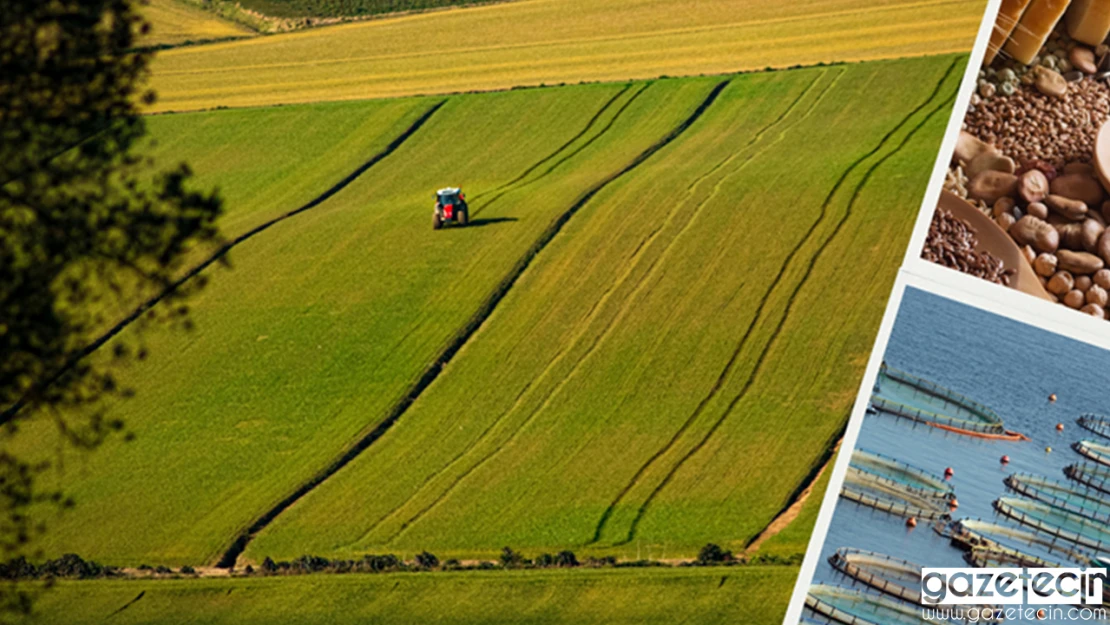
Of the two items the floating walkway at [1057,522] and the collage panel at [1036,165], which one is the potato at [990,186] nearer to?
the collage panel at [1036,165]

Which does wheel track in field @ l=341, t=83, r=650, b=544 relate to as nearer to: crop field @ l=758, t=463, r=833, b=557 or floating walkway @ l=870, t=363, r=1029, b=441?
crop field @ l=758, t=463, r=833, b=557

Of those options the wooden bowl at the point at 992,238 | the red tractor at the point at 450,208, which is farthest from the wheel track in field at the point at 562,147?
the wooden bowl at the point at 992,238

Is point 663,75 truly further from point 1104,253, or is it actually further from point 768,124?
point 1104,253

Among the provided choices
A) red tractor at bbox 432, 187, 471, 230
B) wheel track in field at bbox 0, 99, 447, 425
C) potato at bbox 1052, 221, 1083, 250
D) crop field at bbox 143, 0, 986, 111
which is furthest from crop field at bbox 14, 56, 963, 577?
potato at bbox 1052, 221, 1083, 250

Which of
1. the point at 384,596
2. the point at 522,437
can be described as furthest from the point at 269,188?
the point at 384,596

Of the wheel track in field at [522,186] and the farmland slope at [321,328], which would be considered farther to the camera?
the farmland slope at [321,328]

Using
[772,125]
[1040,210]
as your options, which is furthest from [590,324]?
[1040,210]

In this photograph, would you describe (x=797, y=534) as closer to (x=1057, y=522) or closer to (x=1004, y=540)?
(x=1004, y=540)
